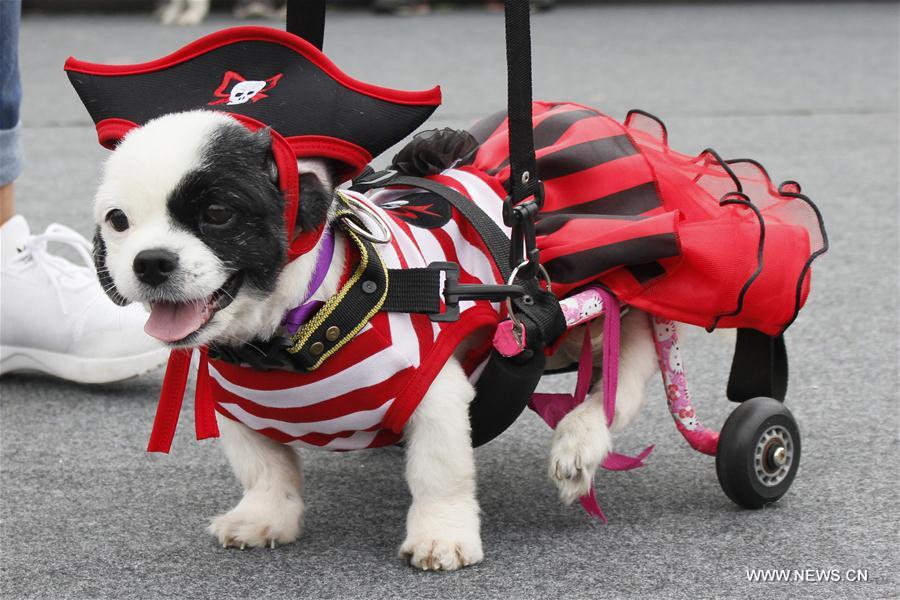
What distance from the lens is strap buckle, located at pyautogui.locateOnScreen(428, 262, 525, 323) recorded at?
3.92 ft

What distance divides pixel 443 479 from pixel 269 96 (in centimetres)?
43

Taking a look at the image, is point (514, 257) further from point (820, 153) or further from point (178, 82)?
point (820, 153)

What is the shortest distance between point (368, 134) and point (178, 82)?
0.61 ft

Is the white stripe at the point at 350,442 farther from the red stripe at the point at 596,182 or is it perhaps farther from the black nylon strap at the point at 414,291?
the red stripe at the point at 596,182

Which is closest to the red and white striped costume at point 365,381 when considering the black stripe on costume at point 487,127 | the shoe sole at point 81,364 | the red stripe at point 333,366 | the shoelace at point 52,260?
the red stripe at point 333,366

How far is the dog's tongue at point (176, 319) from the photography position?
108 centimetres

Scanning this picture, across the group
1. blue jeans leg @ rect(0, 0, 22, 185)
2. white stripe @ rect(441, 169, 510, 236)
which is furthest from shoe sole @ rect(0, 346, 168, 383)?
white stripe @ rect(441, 169, 510, 236)

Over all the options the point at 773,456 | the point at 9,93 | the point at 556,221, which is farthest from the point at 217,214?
the point at 9,93

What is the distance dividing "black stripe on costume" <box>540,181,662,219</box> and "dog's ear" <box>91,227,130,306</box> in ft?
→ 1.65

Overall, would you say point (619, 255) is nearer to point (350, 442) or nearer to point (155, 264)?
point (350, 442)

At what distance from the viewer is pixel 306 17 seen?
4.53 feet

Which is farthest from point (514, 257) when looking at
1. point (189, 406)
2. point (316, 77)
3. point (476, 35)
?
point (476, 35)

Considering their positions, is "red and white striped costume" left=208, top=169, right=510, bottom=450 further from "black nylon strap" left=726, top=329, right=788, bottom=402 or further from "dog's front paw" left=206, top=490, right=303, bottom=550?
"black nylon strap" left=726, top=329, right=788, bottom=402

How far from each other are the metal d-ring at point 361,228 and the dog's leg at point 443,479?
0.48ft
